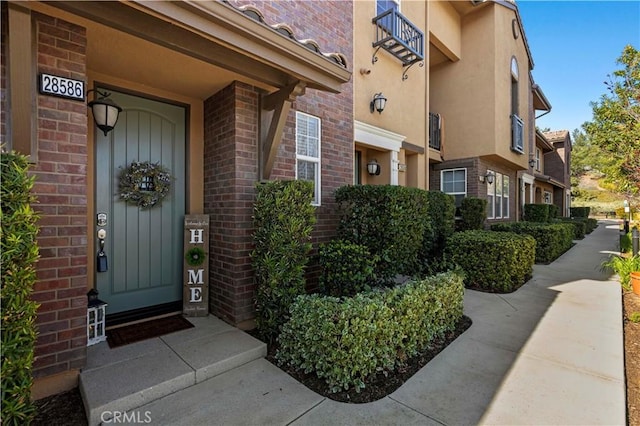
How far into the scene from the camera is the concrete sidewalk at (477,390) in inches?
90.6

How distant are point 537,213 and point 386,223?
1274 centimetres

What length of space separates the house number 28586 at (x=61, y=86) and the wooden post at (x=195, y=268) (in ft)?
5.98

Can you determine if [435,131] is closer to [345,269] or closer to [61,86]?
[345,269]

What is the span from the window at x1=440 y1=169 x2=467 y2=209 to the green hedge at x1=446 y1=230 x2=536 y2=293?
4.08m

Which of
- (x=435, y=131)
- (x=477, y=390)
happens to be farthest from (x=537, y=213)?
(x=477, y=390)

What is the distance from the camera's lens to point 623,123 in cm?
683

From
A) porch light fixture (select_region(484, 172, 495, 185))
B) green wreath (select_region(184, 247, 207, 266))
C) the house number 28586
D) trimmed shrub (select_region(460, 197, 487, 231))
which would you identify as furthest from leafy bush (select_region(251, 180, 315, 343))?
porch light fixture (select_region(484, 172, 495, 185))

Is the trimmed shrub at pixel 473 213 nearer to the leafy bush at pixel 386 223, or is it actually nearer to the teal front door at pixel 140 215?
the leafy bush at pixel 386 223

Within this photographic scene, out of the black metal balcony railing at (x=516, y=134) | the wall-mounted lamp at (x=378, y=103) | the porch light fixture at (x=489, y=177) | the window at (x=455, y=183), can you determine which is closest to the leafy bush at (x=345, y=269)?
the wall-mounted lamp at (x=378, y=103)

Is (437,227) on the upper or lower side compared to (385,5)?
lower

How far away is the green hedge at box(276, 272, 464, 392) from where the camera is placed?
2674mm

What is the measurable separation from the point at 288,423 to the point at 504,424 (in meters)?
1.61

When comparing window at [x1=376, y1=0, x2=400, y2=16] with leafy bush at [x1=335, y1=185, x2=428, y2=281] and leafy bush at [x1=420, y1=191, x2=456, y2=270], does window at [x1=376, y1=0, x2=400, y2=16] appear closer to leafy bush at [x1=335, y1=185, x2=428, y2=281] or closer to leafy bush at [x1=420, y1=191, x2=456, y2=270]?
leafy bush at [x1=420, y1=191, x2=456, y2=270]

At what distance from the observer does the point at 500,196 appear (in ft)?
38.8
